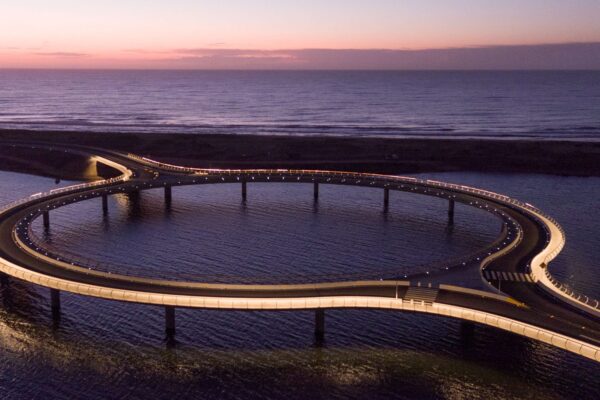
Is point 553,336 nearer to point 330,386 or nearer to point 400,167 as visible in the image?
point 330,386

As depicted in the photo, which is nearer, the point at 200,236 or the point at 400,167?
the point at 200,236

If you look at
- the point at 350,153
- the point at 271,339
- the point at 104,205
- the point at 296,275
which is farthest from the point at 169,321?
the point at 350,153

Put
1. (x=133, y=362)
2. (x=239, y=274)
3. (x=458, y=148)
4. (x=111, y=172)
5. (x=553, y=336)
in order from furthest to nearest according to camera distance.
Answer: (x=458, y=148)
(x=111, y=172)
(x=239, y=274)
(x=133, y=362)
(x=553, y=336)

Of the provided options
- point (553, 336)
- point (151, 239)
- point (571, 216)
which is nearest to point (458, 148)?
point (571, 216)

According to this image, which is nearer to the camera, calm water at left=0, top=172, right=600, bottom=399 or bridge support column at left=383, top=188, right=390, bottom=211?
calm water at left=0, top=172, right=600, bottom=399

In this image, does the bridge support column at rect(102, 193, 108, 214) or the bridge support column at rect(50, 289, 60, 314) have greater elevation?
the bridge support column at rect(102, 193, 108, 214)

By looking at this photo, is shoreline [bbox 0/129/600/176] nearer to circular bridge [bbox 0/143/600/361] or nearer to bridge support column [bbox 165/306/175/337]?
circular bridge [bbox 0/143/600/361]

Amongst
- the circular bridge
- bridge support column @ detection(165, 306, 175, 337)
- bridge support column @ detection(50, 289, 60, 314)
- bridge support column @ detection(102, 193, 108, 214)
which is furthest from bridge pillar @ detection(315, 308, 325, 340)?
bridge support column @ detection(102, 193, 108, 214)
